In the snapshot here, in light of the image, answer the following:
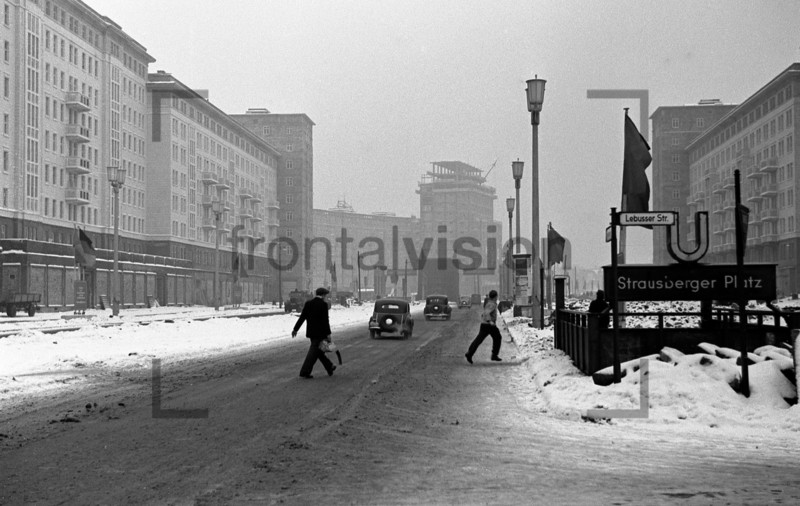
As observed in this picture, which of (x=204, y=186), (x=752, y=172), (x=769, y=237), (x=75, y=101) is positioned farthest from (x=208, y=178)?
(x=769, y=237)

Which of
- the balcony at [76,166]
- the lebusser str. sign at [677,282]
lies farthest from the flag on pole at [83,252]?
the lebusser str. sign at [677,282]

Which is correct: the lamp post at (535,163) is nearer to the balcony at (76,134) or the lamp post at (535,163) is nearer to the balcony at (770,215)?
the balcony at (76,134)

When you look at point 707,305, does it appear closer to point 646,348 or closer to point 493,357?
point 646,348

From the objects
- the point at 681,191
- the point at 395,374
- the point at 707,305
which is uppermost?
the point at 681,191

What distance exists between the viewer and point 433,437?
9.84 metres

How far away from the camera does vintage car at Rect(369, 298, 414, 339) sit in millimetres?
32281

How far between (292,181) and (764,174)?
274 ft

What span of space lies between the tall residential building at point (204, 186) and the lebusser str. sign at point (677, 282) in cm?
6472

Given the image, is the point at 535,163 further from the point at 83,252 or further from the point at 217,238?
the point at 217,238

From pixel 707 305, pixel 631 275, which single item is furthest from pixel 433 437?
pixel 707 305

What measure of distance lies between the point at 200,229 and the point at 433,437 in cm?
10263

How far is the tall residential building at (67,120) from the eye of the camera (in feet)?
224

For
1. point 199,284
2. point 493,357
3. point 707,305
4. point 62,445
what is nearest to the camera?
point 62,445

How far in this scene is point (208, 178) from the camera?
112 metres
